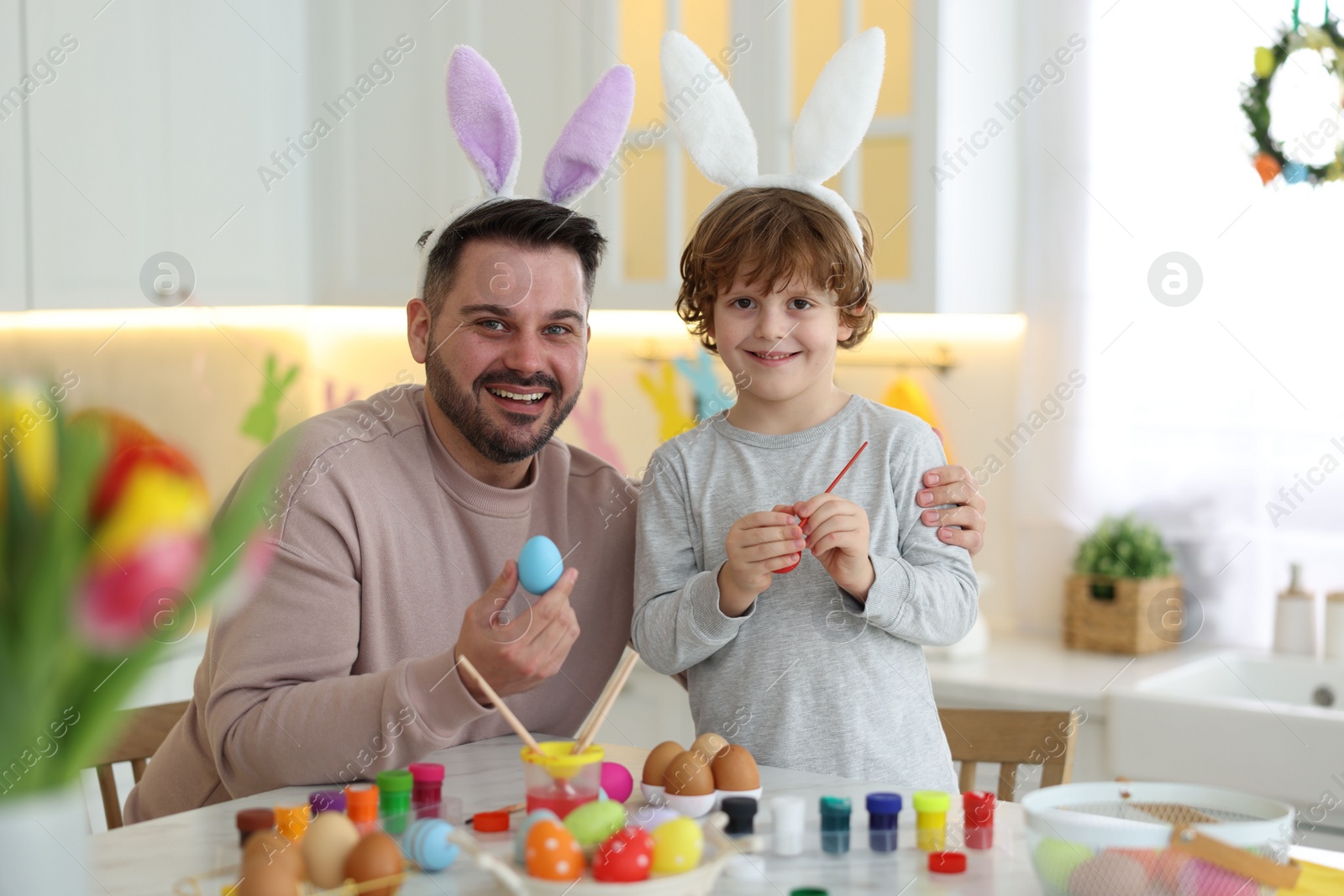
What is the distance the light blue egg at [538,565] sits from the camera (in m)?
1.16

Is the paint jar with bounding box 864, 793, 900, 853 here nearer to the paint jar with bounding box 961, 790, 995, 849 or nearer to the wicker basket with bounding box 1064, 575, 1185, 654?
the paint jar with bounding box 961, 790, 995, 849

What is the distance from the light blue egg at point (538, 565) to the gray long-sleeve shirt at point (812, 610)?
0.17 m

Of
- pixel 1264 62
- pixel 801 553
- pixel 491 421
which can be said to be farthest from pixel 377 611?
pixel 1264 62

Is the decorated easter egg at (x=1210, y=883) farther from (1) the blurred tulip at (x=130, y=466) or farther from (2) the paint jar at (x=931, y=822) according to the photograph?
(1) the blurred tulip at (x=130, y=466)

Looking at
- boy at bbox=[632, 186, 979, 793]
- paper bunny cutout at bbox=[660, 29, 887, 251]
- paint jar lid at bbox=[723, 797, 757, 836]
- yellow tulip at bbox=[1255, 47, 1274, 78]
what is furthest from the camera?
yellow tulip at bbox=[1255, 47, 1274, 78]

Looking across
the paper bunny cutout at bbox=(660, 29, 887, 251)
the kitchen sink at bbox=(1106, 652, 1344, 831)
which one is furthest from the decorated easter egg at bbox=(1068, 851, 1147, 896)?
the kitchen sink at bbox=(1106, 652, 1344, 831)

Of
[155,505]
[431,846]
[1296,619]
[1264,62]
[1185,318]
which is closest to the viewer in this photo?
[155,505]

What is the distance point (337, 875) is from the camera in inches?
33.6

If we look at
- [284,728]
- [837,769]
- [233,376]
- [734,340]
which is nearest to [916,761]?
[837,769]

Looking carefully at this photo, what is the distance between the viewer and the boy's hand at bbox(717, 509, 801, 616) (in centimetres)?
116

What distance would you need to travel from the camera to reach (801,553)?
4.01 feet

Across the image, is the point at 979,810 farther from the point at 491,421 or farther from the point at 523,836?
the point at 491,421

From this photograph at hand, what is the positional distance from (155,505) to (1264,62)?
2040mm

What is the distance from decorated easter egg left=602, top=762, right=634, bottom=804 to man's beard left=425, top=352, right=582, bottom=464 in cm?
51
